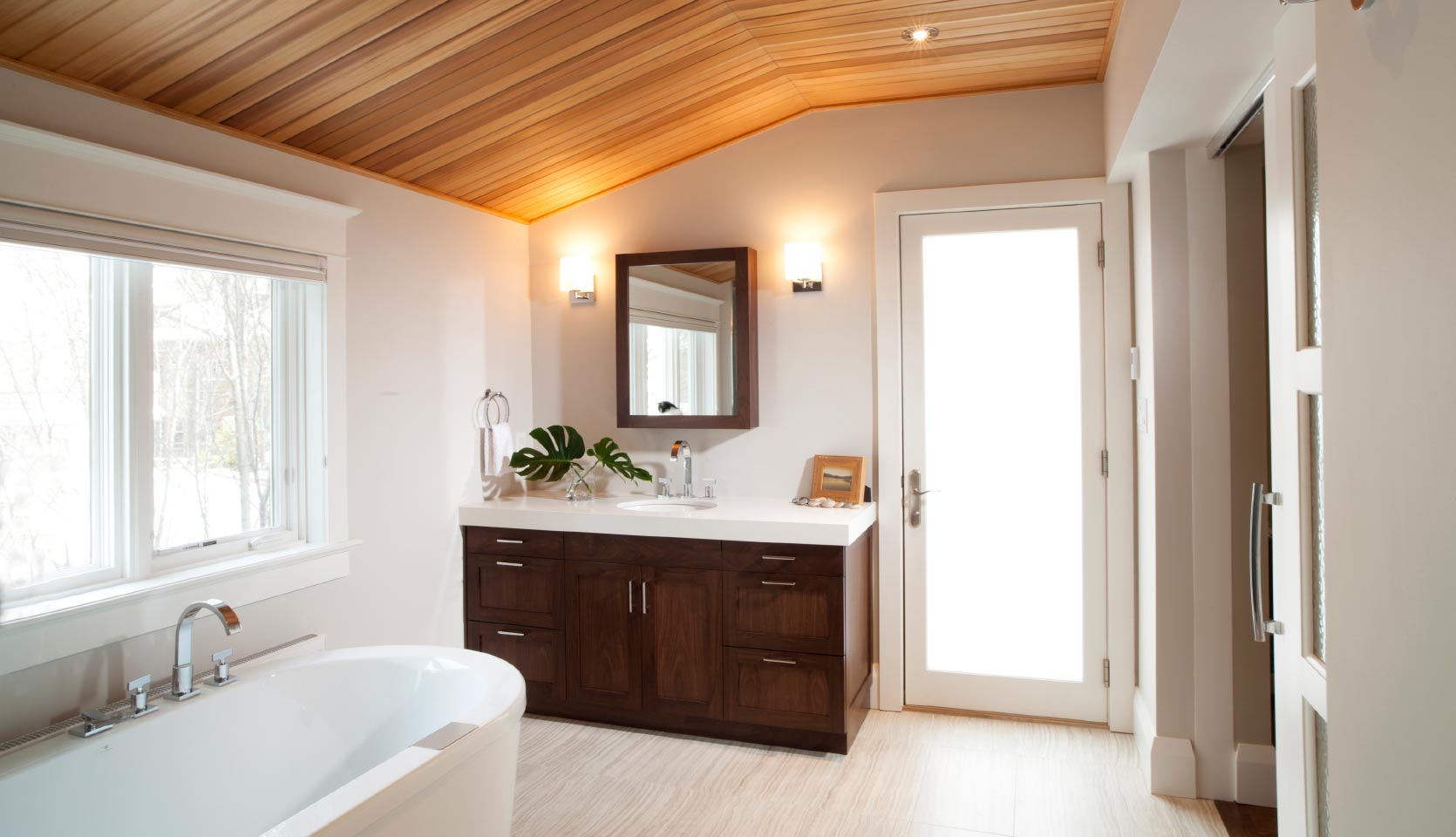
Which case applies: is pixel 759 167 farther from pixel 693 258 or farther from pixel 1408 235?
pixel 1408 235

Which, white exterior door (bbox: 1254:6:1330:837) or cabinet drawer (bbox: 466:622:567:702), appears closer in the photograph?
white exterior door (bbox: 1254:6:1330:837)

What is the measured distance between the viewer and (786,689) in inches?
129

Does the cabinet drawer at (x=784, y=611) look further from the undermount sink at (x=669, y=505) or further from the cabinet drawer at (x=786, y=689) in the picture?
the undermount sink at (x=669, y=505)

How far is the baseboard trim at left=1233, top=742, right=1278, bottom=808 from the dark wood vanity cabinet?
1.30 meters

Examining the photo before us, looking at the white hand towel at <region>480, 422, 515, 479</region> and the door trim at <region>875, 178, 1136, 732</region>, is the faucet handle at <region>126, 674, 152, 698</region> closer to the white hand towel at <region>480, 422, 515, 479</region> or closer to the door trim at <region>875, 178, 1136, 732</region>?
the white hand towel at <region>480, 422, 515, 479</region>

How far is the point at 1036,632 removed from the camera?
3.53 metres

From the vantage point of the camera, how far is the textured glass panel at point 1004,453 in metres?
3.48

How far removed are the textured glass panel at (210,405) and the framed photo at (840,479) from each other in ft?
6.94

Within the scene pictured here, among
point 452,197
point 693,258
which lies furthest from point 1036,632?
point 452,197

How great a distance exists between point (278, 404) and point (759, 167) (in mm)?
2231

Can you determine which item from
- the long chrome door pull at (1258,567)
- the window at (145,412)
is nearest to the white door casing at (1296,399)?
the long chrome door pull at (1258,567)

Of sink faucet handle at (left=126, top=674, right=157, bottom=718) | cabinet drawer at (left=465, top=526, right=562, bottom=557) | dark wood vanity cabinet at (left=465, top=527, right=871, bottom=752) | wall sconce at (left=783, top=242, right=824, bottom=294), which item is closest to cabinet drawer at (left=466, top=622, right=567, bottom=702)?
dark wood vanity cabinet at (left=465, top=527, right=871, bottom=752)

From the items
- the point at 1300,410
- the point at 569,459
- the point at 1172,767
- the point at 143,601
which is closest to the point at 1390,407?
the point at 1300,410

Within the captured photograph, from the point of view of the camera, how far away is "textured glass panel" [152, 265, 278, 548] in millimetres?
2549
